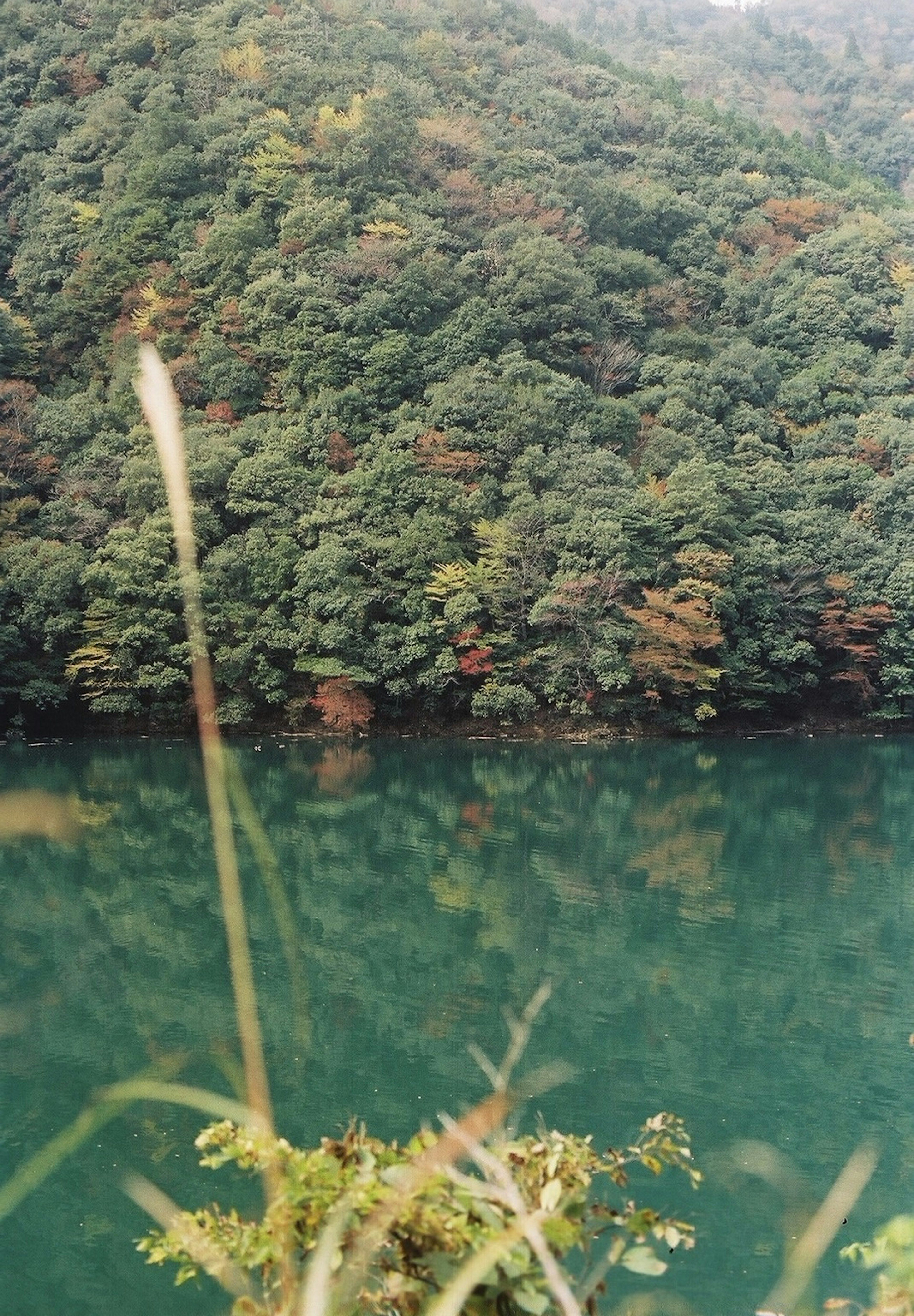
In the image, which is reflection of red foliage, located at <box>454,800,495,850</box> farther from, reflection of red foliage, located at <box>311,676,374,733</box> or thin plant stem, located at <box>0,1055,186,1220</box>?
thin plant stem, located at <box>0,1055,186,1220</box>

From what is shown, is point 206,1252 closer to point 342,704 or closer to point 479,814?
point 479,814

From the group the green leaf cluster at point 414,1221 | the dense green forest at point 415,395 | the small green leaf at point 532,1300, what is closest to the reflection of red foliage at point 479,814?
the dense green forest at point 415,395

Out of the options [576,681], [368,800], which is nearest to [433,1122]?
[368,800]

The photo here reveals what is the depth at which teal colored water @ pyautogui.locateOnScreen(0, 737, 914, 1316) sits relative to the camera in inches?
247

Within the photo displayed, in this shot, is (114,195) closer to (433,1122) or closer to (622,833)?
(622,833)

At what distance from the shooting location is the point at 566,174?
1433 inches

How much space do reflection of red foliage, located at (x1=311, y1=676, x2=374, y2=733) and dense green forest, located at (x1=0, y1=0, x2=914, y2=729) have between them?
0.21 ft

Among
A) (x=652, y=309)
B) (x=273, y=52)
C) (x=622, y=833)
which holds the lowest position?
(x=622, y=833)

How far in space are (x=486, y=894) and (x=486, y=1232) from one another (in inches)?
459

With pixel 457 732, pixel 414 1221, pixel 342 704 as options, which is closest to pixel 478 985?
pixel 414 1221

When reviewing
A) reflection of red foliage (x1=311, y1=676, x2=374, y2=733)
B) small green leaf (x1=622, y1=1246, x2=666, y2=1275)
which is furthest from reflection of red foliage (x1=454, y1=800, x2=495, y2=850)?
small green leaf (x1=622, y1=1246, x2=666, y2=1275)

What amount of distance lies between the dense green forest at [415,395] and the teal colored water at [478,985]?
5972 mm

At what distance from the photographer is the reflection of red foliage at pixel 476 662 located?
25.1 meters

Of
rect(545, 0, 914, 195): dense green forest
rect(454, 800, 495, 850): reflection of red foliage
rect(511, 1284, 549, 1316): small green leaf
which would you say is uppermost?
rect(545, 0, 914, 195): dense green forest
